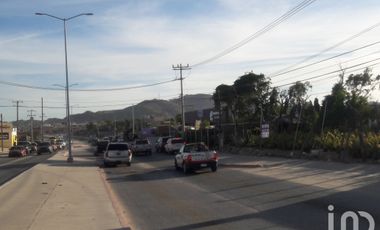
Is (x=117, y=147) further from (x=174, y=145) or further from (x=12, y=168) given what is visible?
(x=174, y=145)

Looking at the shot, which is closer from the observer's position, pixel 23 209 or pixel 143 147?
pixel 23 209

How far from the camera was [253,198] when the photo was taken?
17.2 metres

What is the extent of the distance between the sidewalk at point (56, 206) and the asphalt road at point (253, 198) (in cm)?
79

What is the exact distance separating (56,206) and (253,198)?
5.68m

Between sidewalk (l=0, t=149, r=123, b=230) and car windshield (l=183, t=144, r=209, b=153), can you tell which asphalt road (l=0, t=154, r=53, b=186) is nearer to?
sidewalk (l=0, t=149, r=123, b=230)

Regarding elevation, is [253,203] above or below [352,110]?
below

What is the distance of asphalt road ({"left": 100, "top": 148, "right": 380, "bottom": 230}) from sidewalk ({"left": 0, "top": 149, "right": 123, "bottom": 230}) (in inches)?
31.1

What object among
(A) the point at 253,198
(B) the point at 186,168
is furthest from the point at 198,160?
(A) the point at 253,198

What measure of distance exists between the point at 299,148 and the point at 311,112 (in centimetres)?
596

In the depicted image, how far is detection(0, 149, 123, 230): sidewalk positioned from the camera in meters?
12.8

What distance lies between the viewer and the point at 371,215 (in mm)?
12883

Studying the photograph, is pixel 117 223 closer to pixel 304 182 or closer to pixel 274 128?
pixel 304 182

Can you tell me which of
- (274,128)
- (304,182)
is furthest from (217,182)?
(274,128)

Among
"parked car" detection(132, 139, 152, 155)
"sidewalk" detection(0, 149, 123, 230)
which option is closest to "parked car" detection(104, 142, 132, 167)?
"sidewalk" detection(0, 149, 123, 230)
